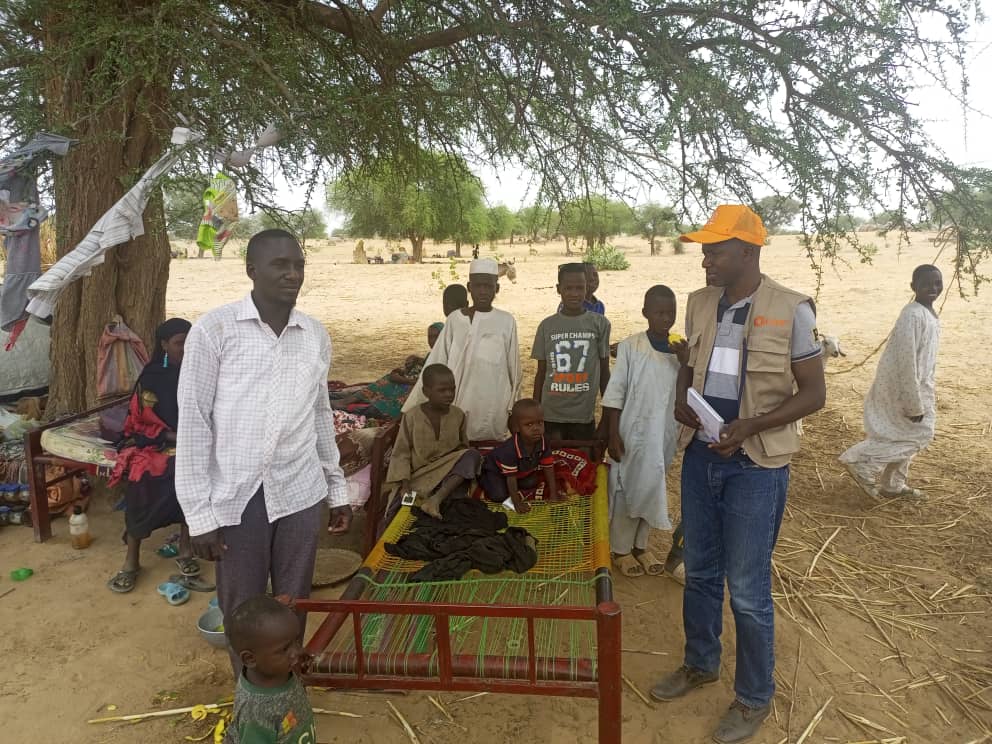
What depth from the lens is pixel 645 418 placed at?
13.9 ft

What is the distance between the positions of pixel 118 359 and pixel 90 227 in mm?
1107

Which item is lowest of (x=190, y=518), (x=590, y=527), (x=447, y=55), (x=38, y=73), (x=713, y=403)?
(x=590, y=527)

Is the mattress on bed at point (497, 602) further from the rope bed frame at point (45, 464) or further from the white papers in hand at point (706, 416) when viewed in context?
the white papers in hand at point (706, 416)

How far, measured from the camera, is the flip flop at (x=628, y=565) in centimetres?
443

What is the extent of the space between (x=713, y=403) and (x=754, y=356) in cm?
28

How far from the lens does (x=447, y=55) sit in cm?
656

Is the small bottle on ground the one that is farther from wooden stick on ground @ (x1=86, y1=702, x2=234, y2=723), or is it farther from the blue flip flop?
wooden stick on ground @ (x1=86, y1=702, x2=234, y2=723)

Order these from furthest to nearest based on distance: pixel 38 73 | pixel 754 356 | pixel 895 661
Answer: pixel 38 73 < pixel 895 661 < pixel 754 356

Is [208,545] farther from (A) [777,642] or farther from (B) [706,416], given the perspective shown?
(A) [777,642]

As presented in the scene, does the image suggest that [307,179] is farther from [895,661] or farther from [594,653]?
[895,661]

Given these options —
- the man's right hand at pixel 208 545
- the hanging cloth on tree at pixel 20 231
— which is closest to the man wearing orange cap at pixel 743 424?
the man's right hand at pixel 208 545

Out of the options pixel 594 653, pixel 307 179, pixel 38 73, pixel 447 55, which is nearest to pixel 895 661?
pixel 594 653

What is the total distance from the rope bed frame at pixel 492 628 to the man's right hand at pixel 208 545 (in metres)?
0.39

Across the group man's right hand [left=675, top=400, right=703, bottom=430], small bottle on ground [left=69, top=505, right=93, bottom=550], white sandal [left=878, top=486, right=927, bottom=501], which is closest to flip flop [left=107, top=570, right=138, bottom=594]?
small bottle on ground [left=69, top=505, right=93, bottom=550]
